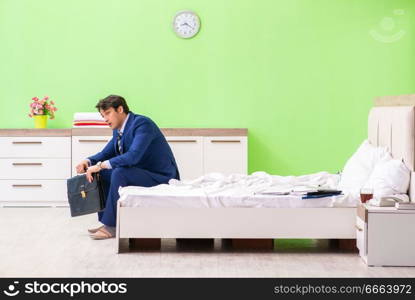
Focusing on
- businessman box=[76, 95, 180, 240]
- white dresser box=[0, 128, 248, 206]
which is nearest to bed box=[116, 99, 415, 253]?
businessman box=[76, 95, 180, 240]

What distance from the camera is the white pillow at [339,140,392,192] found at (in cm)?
476

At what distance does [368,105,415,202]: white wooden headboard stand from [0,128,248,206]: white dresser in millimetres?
1677

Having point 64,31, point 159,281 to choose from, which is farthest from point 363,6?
point 159,281

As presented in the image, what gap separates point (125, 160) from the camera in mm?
4898

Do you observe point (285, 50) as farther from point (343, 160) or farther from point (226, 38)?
point (343, 160)

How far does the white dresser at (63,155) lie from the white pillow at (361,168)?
1786mm

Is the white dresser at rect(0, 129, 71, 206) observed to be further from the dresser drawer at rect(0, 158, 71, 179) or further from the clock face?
the clock face

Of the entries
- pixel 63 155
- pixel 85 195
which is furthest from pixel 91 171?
pixel 63 155

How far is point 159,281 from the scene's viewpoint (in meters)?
3.62

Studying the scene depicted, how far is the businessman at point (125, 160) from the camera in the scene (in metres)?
4.89

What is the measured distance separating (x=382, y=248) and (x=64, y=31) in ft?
14.0

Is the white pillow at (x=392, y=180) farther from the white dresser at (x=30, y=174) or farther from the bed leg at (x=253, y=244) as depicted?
the white dresser at (x=30, y=174)

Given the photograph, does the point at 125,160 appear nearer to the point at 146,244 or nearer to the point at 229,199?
the point at 146,244

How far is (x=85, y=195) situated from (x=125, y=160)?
1.24 ft
